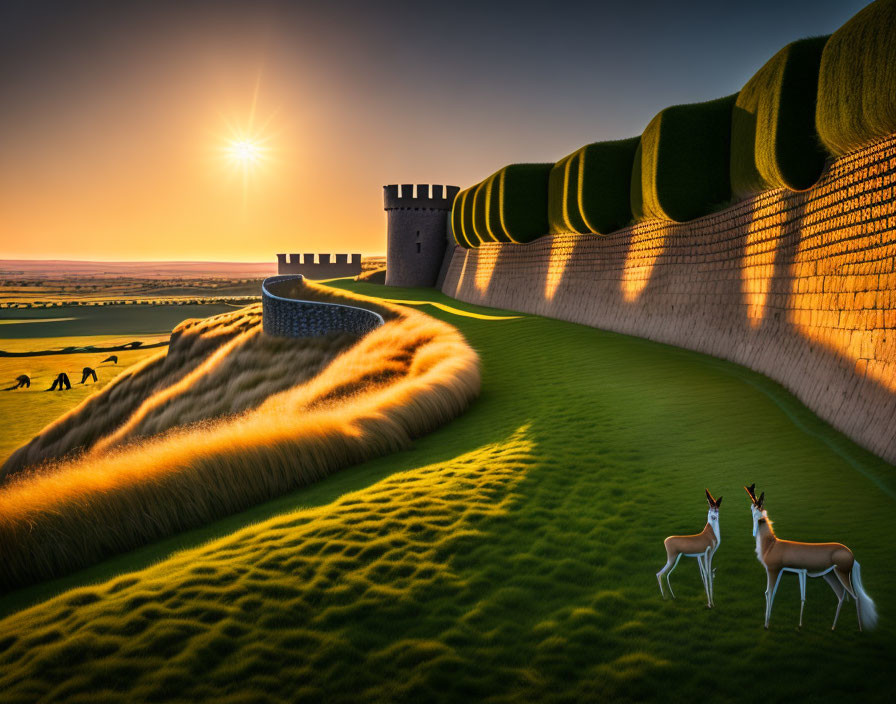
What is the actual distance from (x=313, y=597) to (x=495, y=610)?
1231 mm

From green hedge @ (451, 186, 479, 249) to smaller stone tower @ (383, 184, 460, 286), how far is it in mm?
6157

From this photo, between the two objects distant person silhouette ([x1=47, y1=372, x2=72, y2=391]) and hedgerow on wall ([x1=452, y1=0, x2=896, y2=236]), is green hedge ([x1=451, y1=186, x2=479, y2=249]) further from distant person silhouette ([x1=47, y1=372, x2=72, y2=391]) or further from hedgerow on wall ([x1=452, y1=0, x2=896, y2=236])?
distant person silhouette ([x1=47, y1=372, x2=72, y2=391])

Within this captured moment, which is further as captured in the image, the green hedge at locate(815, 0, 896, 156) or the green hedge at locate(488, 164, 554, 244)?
the green hedge at locate(488, 164, 554, 244)

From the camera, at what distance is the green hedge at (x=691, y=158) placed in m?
14.4

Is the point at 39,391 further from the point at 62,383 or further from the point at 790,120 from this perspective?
the point at 790,120

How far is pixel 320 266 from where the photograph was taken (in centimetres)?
7100

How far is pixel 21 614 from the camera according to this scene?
4.54 m

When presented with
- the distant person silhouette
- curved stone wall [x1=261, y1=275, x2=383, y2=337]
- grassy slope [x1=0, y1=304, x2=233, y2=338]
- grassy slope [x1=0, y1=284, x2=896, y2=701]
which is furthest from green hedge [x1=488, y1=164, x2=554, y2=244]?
grassy slope [x1=0, y1=304, x2=233, y2=338]

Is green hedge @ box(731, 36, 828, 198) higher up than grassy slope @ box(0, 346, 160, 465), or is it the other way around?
green hedge @ box(731, 36, 828, 198)

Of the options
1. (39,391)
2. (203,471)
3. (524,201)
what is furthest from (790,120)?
(39,391)

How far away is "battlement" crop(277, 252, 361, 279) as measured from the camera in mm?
71000

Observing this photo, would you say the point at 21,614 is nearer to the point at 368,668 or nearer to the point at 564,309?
the point at 368,668

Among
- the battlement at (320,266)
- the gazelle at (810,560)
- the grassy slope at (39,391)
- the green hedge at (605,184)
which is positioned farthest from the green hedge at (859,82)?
the battlement at (320,266)

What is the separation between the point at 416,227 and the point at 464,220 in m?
9.25
